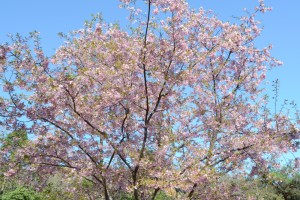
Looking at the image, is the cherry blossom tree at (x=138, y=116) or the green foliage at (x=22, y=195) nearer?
the cherry blossom tree at (x=138, y=116)

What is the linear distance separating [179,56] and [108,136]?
3002mm

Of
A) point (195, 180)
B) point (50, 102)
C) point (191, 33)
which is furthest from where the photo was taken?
point (191, 33)

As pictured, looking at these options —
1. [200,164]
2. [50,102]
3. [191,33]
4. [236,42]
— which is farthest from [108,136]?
[236,42]

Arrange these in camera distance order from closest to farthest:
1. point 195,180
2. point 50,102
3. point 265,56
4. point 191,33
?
point 195,180 → point 50,102 → point 191,33 → point 265,56

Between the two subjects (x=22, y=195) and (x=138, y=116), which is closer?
(x=138, y=116)

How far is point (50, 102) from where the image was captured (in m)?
9.67

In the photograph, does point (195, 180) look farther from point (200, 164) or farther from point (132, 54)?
point (132, 54)

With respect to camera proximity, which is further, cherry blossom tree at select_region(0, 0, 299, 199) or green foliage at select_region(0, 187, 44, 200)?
green foliage at select_region(0, 187, 44, 200)

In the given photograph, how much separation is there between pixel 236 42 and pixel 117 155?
557cm

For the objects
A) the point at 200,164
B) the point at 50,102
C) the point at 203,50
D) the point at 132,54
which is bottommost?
the point at 200,164

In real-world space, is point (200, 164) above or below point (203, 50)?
below

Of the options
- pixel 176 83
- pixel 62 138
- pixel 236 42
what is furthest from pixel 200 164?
pixel 236 42

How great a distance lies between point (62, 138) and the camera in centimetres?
1047

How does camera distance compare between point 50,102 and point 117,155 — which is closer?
point 50,102
